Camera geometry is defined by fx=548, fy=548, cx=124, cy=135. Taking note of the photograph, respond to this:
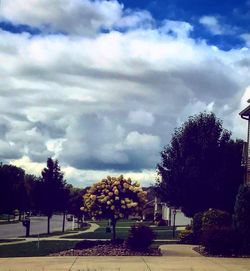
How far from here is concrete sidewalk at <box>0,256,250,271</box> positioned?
15625 mm

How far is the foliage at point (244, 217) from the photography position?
20281 mm

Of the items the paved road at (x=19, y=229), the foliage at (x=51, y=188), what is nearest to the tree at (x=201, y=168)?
the foliage at (x=51, y=188)

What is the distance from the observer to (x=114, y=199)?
21469 mm

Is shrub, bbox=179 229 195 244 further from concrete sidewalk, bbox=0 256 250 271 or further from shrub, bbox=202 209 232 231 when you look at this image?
concrete sidewalk, bbox=0 256 250 271

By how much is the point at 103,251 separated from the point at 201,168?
49.8ft

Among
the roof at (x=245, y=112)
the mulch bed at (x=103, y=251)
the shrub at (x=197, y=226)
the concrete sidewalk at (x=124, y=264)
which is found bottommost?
the concrete sidewalk at (x=124, y=264)

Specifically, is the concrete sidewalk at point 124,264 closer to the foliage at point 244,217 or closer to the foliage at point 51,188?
the foliage at point 244,217

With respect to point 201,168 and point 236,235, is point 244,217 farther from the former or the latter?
point 201,168

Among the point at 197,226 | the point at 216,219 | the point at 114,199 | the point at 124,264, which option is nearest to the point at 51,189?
the point at 197,226

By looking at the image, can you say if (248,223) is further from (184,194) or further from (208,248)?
(184,194)

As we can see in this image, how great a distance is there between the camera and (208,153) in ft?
112

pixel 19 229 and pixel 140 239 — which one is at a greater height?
pixel 140 239

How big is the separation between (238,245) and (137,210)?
4.09 meters

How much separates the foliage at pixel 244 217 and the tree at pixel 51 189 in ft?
66.4
